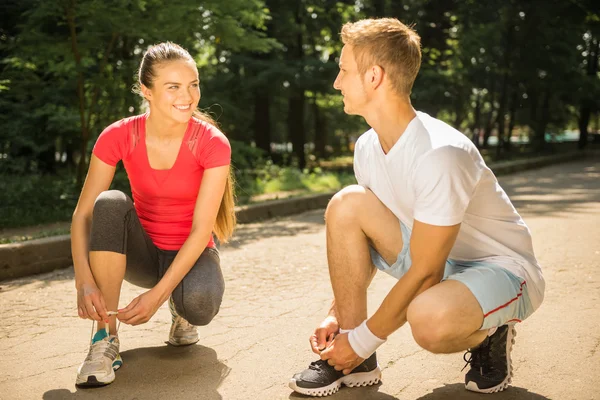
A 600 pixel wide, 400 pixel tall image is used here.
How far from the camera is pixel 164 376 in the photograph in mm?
3135

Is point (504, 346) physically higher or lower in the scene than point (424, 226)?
lower

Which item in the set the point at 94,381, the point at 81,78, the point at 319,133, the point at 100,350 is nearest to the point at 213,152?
the point at 100,350

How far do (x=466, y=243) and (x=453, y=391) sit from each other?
63 centimetres

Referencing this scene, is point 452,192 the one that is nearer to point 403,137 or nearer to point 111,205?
point 403,137

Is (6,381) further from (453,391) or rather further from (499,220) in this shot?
(499,220)

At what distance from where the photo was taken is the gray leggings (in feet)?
10.1

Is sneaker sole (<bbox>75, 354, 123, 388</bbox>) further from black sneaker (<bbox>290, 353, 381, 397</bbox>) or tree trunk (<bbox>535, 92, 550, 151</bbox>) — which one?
tree trunk (<bbox>535, 92, 550, 151</bbox>)

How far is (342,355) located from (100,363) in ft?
3.58

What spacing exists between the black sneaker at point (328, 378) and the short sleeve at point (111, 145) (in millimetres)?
1396

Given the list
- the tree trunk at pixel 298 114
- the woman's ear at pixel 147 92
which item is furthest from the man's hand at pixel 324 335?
the tree trunk at pixel 298 114

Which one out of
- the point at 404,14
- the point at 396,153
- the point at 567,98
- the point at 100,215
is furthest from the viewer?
the point at 567,98

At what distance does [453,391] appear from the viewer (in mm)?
2869

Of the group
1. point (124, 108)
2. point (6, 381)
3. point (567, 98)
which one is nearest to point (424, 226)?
point (6, 381)

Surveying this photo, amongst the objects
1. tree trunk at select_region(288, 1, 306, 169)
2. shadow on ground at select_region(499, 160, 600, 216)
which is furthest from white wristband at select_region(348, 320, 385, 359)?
tree trunk at select_region(288, 1, 306, 169)
